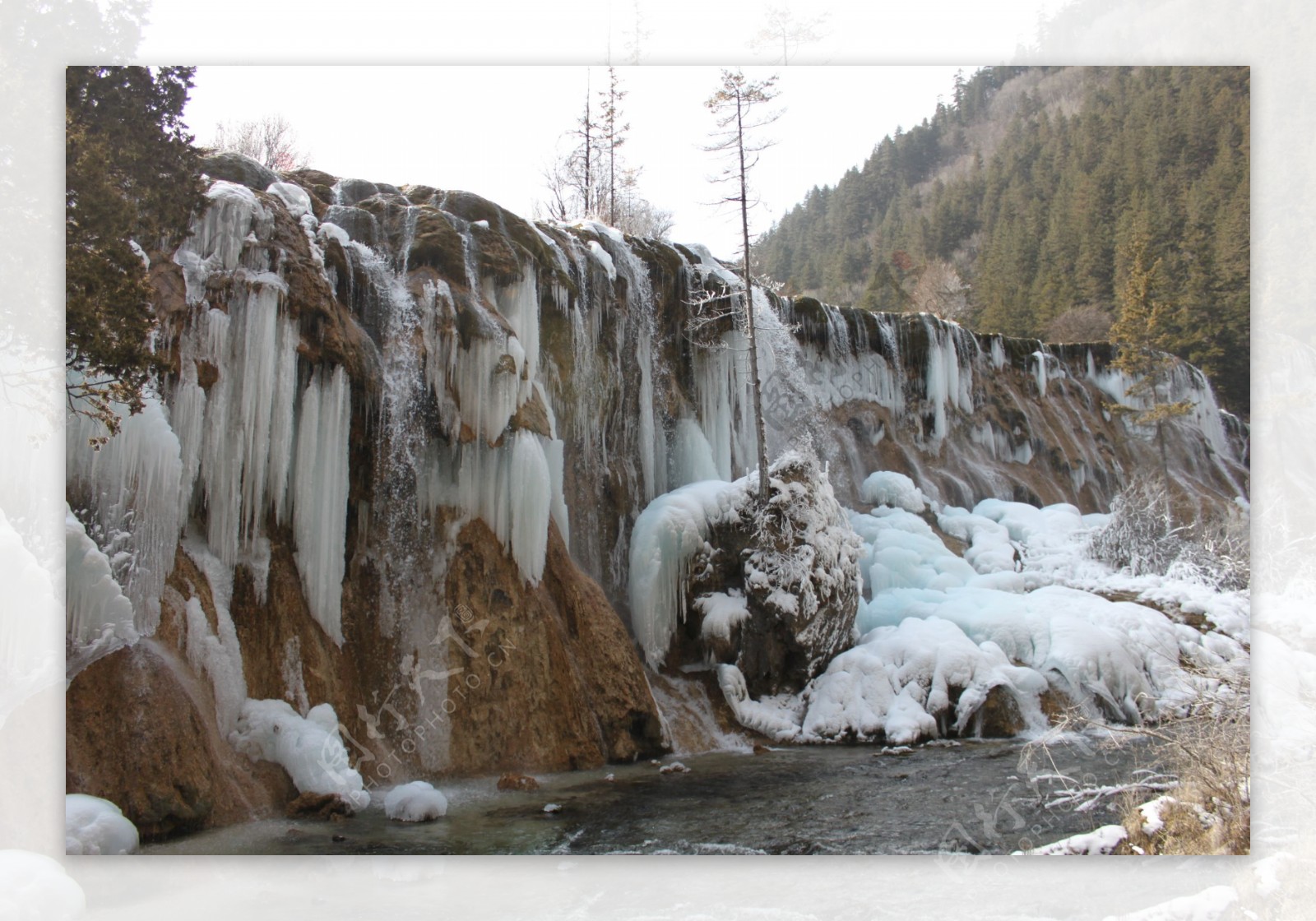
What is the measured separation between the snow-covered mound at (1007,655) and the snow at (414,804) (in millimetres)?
2605

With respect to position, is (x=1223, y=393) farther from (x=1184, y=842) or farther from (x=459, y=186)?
(x=459, y=186)

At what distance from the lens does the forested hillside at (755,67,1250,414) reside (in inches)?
208

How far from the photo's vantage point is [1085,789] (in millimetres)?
4820

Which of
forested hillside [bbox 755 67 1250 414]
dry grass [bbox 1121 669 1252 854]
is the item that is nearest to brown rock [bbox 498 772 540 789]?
dry grass [bbox 1121 669 1252 854]

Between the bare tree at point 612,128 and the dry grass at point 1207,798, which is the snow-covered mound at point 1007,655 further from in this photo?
the bare tree at point 612,128

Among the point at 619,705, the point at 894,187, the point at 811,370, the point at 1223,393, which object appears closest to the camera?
the point at 1223,393

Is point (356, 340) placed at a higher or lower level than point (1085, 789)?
higher

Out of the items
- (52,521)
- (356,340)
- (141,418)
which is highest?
(356,340)

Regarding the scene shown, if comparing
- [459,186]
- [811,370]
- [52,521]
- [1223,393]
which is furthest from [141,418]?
[811,370]

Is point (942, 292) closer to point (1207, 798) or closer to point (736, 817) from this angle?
point (1207, 798)

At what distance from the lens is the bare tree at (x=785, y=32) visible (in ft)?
16.3

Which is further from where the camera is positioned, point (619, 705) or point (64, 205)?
point (619, 705)

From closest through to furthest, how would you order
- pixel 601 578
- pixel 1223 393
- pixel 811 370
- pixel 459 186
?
pixel 1223 393 < pixel 459 186 < pixel 601 578 < pixel 811 370

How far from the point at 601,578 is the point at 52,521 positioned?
350 cm
